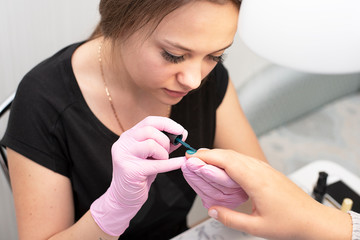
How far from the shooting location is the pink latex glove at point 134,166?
2.39 ft

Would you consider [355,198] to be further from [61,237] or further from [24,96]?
[24,96]

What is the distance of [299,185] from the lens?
1.12 metres

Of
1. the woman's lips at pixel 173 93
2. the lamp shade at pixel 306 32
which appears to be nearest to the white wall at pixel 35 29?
the woman's lips at pixel 173 93

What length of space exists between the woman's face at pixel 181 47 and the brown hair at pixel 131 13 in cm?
1

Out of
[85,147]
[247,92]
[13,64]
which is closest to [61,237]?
[85,147]

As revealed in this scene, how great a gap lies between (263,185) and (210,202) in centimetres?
15

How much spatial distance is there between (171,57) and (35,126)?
36 cm

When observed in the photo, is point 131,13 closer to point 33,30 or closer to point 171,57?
point 171,57

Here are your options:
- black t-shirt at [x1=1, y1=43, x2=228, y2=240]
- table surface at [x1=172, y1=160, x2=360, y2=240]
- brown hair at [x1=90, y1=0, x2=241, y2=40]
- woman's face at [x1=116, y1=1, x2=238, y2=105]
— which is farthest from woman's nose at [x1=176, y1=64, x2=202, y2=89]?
table surface at [x1=172, y1=160, x2=360, y2=240]

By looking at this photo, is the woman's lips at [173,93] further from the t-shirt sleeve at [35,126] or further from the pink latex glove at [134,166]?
the t-shirt sleeve at [35,126]

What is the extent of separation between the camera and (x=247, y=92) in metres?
1.72

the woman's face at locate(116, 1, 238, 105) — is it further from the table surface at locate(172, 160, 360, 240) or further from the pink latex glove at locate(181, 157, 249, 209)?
the table surface at locate(172, 160, 360, 240)

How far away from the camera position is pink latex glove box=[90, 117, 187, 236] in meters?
0.73

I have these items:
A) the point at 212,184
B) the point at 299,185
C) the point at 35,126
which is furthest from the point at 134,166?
the point at 299,185
